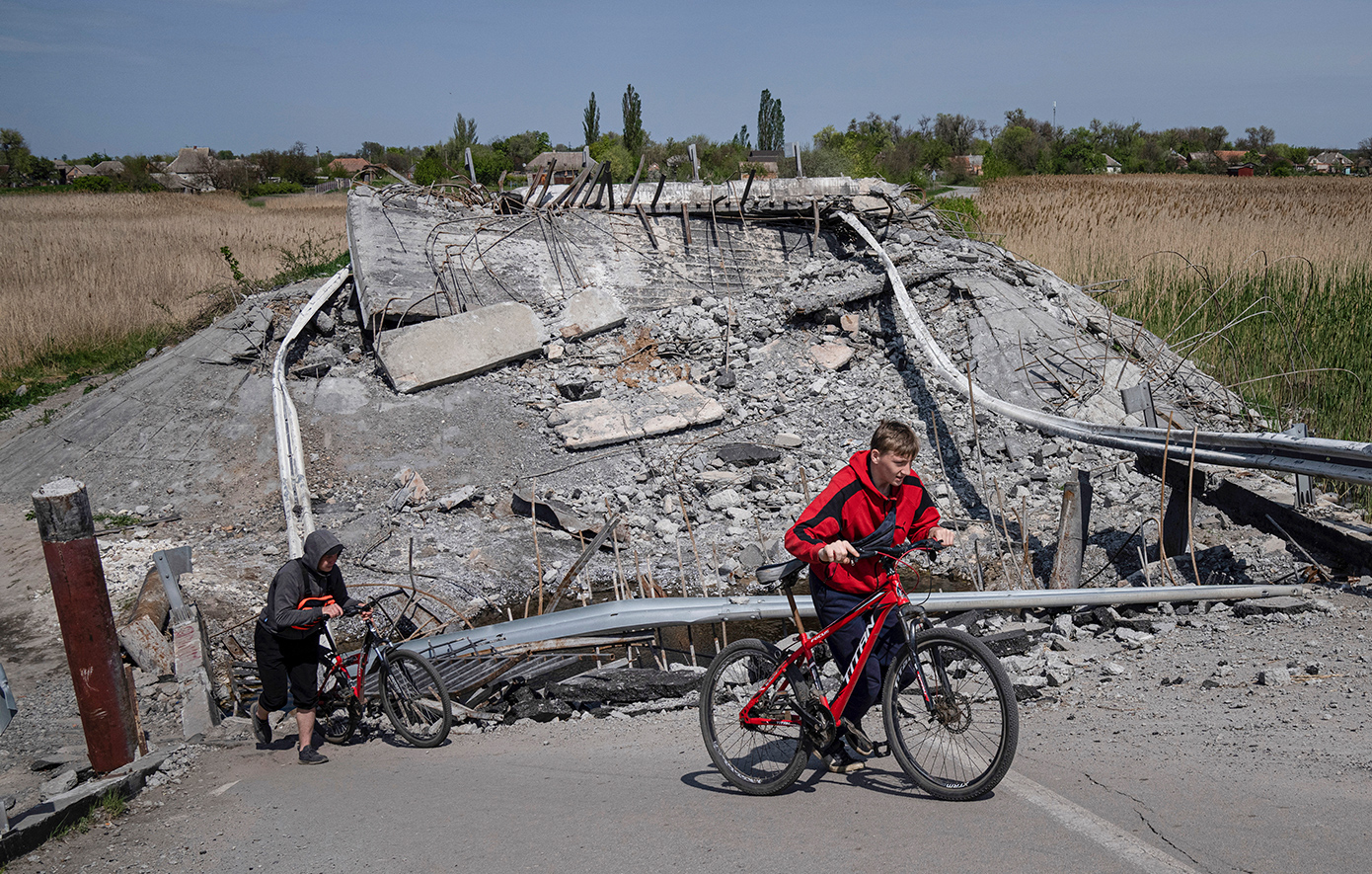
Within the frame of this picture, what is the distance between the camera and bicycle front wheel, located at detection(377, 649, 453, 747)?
16.1ft

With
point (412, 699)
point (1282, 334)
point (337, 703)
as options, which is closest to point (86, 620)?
point (337, 703)

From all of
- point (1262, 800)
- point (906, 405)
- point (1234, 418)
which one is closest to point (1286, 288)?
point (1234, 418)

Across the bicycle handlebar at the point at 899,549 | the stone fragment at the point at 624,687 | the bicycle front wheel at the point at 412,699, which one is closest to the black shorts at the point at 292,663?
the bicycle front wheel at the point at 412,699

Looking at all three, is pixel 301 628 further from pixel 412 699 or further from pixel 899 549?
pixel 899 549

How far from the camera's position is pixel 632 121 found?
57.3 meters

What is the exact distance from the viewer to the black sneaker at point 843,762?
386 centimetres

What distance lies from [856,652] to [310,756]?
10.5ft

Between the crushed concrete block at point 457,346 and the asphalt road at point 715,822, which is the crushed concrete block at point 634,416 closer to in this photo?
the crushed concrete block at point 457,346

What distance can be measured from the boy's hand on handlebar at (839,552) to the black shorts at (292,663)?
3.18 metres

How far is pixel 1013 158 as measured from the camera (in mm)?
54469

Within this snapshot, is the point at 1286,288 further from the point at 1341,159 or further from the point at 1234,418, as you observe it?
the point at 1341,159

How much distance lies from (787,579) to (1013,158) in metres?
57.4

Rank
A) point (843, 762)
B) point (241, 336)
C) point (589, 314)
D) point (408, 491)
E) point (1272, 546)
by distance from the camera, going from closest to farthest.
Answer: point (843, 762)
point (1272, 546)
point (408, 491)
point (589, 314)
point (241, 336)

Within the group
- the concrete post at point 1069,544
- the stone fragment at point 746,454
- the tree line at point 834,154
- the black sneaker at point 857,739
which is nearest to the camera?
the black sneaker at point 857,739
